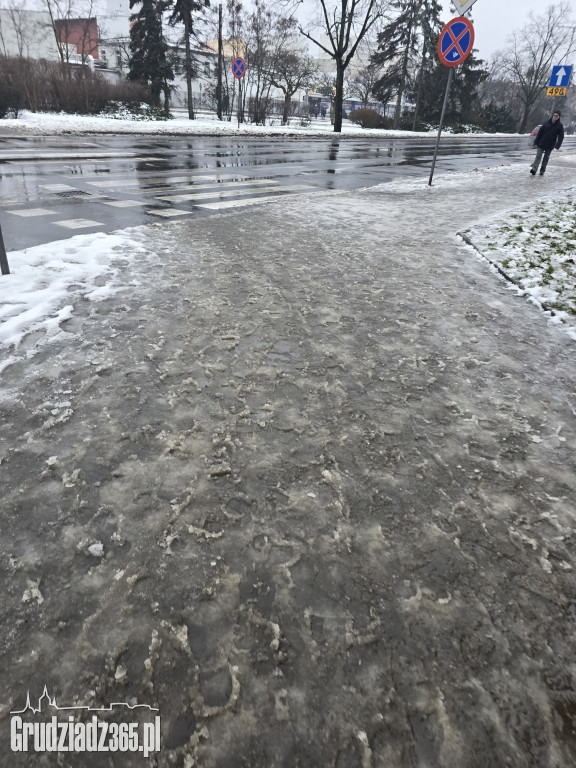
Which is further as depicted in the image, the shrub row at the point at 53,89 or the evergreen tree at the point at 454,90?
the evergreen tree at the point at 454,90

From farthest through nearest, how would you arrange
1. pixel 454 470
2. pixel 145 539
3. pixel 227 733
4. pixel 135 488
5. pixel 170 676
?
pixel 454 470
pixel 135 488
pixel 145 539
pixel 170 676
pixel 227 733

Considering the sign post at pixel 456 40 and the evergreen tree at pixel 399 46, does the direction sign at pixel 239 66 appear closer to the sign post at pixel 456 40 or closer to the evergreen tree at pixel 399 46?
the sign post at pixel 456 40

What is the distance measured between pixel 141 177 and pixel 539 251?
27.6 ft

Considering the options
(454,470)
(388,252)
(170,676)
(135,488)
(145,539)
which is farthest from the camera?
(388,252)

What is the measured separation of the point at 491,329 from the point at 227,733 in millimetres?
3759

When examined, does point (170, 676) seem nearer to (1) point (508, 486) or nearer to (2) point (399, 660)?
(2) point (399, 660)

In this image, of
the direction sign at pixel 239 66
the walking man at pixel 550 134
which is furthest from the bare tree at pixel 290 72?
the walking man at pixel 550 134

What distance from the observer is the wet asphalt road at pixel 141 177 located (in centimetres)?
686

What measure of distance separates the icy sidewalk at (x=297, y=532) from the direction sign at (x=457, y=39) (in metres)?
8.46

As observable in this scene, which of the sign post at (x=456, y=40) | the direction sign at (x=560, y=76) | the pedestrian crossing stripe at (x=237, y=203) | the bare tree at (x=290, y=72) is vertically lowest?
the pedestrian crossing stripe at (x=237, y=203)

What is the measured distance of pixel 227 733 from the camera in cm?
136

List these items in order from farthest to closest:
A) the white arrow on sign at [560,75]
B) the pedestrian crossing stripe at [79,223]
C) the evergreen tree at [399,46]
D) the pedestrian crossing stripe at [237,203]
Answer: the evergreen tree at [399,46]
the white arrow on sign at [560,75]
the pedestrian crossing stripe at [237,203]
the pedestrian crossing stripe at [79,223]

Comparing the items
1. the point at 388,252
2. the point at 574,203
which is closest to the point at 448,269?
the point at 388,252

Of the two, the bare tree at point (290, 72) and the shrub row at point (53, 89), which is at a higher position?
the bare tree at point (290, 72)
